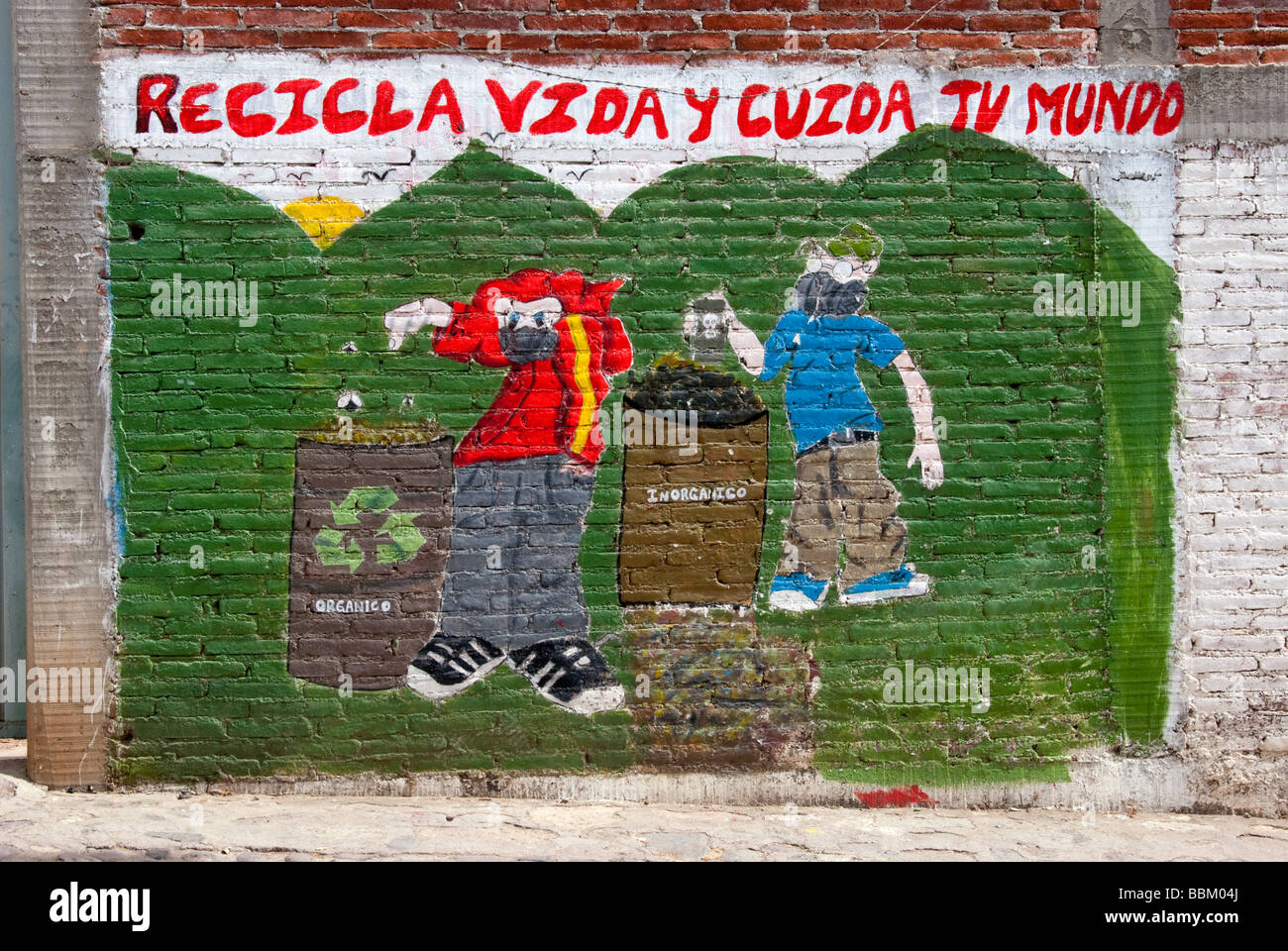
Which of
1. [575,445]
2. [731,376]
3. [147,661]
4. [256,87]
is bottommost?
[147,661]

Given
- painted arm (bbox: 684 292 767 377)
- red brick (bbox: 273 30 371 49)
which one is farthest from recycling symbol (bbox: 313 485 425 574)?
red brick (bbox: 273 30 371 49)

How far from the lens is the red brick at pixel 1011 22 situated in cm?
488

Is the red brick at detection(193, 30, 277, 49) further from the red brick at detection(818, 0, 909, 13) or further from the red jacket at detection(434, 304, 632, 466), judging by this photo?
the red brick at detection(818, 0, 909, 13)

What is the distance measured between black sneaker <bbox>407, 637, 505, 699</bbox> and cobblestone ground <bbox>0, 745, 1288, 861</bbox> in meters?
0.54

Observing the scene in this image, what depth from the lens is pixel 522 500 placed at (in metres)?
4.84

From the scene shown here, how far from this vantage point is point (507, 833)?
177 inches

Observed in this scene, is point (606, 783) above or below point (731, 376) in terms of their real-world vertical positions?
below

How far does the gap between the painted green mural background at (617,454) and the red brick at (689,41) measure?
559mm

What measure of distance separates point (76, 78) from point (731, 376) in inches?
134

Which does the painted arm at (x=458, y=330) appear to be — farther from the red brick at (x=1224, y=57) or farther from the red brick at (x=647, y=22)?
the red brick at (x=1224, y=57)

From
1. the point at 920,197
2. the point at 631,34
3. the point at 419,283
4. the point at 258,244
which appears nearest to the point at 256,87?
the point at 258,244

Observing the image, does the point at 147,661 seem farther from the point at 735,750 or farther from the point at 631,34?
the point at 631,34

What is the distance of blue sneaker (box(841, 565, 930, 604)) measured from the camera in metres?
4.91

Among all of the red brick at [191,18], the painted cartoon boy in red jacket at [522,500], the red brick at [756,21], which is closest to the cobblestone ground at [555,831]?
the painted cartoon boy in red jacket at [522,500]
